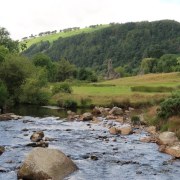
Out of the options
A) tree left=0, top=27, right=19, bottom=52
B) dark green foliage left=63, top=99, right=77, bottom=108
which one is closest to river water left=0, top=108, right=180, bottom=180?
dark green foliage left=63, top=99, right=77, bottom=108

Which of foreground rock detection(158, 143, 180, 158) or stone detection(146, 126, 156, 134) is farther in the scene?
stone detection(146, 126, 156, 134)

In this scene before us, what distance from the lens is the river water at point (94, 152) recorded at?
28797 mm

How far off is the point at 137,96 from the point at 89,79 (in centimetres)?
7634

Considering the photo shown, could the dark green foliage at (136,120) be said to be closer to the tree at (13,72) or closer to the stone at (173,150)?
the stone at (173,150)

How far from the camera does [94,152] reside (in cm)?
3616

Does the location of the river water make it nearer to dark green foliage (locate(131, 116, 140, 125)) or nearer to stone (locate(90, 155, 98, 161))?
stone (locate(90, 155, 98, 161))

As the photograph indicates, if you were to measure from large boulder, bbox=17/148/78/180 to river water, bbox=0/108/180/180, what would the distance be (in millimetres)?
736

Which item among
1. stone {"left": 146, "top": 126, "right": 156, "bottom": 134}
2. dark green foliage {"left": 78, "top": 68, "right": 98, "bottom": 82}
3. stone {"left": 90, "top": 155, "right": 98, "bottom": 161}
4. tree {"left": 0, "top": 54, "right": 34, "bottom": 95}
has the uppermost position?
tree {"left": 0, "top": 54, "right": 34, "bottom": 95}

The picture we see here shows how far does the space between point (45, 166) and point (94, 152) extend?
32.7 ft

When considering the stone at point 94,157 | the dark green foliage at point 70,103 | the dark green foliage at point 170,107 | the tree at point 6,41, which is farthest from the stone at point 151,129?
the tree at point 6,41

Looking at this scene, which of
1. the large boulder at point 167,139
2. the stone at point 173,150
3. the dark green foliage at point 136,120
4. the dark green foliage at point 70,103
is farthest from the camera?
the dark green foliage at point 70,103

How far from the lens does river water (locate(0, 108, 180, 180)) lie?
2880 centimetres

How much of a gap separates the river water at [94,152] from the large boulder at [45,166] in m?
0.74

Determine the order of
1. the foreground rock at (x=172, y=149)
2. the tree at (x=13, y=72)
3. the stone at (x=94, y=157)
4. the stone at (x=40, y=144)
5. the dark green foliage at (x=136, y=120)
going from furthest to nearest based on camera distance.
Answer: the tree at (x=13, y=72) → the dark green foliage at (x=136, y=120) → the stone at (x=40, y=144) → the foreground rock at (x=172, y=149) → the stone at (x=94, y=157)
